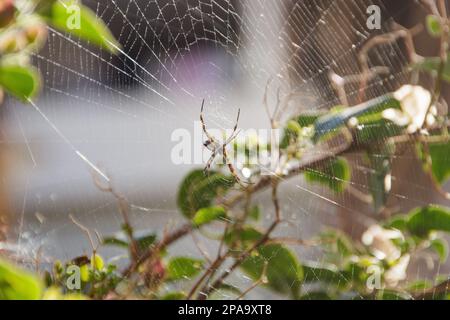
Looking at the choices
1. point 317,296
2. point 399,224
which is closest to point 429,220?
point 399,224

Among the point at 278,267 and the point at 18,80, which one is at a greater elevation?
the point at 18,80

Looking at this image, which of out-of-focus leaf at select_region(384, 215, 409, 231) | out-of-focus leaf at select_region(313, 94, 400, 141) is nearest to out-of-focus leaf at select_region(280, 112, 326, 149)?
out-of-focus leaf at select_region(313, 94, 400, 141)

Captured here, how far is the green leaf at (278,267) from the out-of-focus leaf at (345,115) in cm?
13

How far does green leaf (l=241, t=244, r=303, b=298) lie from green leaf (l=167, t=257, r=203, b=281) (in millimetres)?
51

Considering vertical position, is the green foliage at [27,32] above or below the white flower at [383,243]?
above

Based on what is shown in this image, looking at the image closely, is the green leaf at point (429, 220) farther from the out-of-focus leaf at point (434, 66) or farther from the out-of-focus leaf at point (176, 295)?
the out-of-focus leaf at point (176, 295)

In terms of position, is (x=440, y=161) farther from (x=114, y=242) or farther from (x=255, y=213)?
(x=114, y=242)

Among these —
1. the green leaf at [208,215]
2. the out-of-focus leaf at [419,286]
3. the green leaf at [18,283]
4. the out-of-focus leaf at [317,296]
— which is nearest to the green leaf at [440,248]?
the out-of-focus leaf at [419,286]

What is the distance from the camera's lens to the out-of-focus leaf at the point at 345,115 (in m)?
A: 0.68

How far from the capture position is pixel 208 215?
70 cm

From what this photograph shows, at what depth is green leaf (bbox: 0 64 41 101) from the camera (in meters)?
0.58

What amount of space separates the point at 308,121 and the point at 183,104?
36 centimetres

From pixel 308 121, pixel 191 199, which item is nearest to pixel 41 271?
pixel 191 199

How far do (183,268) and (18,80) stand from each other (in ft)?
0.88
